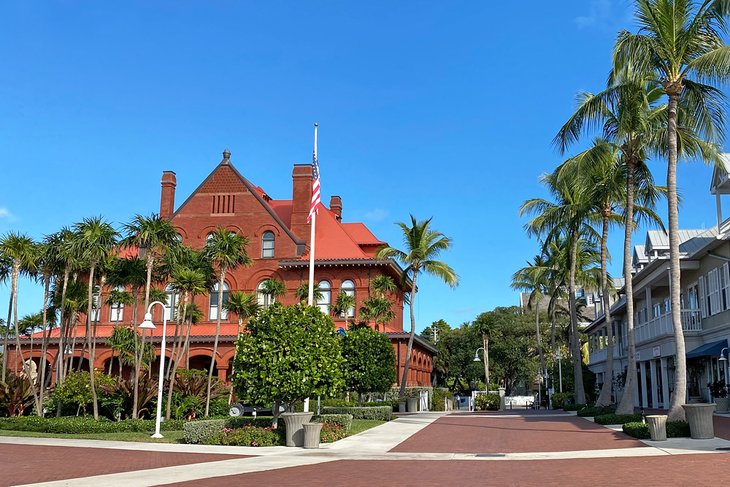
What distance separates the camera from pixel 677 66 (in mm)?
20125

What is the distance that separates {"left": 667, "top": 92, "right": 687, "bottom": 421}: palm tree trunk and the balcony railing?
40.8 ft

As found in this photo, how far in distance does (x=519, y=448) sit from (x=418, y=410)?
2469 cm

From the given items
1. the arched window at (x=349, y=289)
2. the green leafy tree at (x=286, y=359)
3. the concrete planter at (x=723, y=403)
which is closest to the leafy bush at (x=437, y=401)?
the arched window at (x=349, y=289)

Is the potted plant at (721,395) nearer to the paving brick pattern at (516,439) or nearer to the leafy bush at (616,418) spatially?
the paving brick pattern at (516,439)

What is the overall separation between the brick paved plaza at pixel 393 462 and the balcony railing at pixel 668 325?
36.1 ft

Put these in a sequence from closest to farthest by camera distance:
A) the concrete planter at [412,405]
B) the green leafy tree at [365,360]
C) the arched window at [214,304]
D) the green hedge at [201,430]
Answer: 1. the green hedge at [201,430]
2. the green leafy tree at [365,360]
3. the concrete planter at [412,405]
4. the arched window at [214,304]

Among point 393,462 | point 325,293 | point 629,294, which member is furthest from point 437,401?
point 393,462

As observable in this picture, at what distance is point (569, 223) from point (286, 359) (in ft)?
64.0

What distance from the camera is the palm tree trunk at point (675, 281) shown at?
19.4m

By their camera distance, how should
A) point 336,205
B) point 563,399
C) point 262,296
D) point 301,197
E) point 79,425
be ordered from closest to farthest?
point 79,425
point 563,399
point 262,296
point 301,197
point 336,205

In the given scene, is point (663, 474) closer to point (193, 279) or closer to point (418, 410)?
point (193, 279)

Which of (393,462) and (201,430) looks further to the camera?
(201,430)

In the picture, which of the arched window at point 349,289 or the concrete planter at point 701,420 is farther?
the arched window at point 349,289

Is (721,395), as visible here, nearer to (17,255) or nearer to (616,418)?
(616,418)
